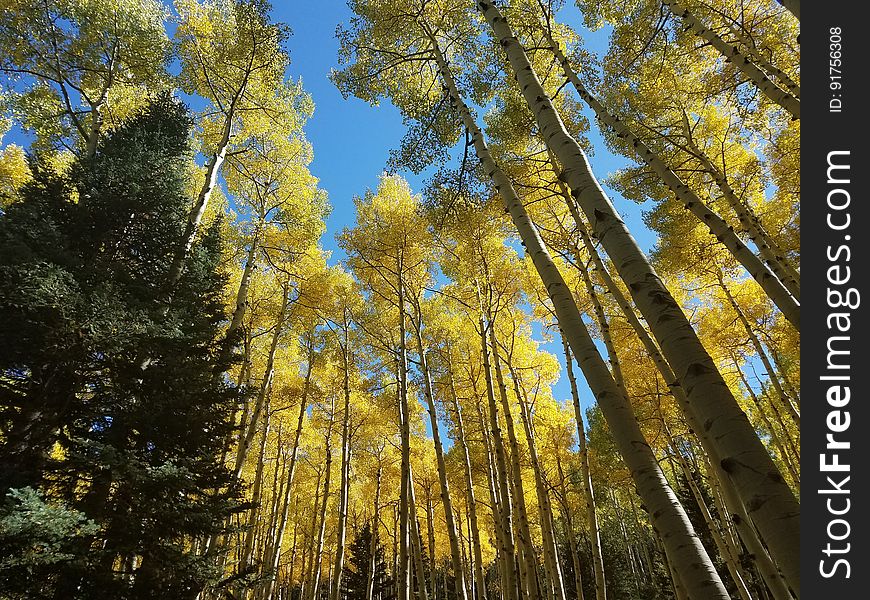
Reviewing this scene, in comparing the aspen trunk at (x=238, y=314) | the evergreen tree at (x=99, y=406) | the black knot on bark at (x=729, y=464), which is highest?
the aspen trunk at (x=238, y=314)

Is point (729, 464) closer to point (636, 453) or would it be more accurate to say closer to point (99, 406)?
point (636, 453)

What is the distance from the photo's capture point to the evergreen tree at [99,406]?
12.7 ft

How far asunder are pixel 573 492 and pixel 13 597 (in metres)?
19.1

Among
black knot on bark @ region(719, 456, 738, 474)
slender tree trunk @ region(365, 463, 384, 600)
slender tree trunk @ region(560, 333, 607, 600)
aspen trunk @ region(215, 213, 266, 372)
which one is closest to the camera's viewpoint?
black knot on bark @ region(719, 456, 738, 474)

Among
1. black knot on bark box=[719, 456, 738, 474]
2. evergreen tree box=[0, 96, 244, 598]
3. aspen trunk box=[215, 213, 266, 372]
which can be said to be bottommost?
black knot on bark box=[719, 456, 738, 474]

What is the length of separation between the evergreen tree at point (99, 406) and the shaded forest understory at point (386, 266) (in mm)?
33

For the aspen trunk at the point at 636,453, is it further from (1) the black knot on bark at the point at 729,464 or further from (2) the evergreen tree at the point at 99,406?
(2) the evergreen tree at the point at 99,406

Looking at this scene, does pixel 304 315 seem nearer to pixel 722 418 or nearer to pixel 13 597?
pixel 13 597

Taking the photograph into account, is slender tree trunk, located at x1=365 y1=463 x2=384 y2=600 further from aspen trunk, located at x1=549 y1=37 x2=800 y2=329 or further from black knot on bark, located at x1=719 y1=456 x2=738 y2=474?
black knot on bark, located at x1=719 y1=456 x2=738 y2=474

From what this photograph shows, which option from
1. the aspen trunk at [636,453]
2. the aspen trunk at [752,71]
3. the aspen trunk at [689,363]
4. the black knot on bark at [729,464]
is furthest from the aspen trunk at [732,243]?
the black knot on bark at [729,464]

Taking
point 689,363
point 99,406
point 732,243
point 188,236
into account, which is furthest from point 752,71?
point 99,406

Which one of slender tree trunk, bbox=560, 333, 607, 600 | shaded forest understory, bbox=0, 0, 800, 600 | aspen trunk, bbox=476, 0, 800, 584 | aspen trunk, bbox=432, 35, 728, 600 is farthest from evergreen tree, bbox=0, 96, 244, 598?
slender tree trunk, bbox=560, 333, 607, 600

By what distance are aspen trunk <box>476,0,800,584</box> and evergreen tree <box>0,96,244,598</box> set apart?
467cm

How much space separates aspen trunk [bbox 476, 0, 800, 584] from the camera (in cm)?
136
